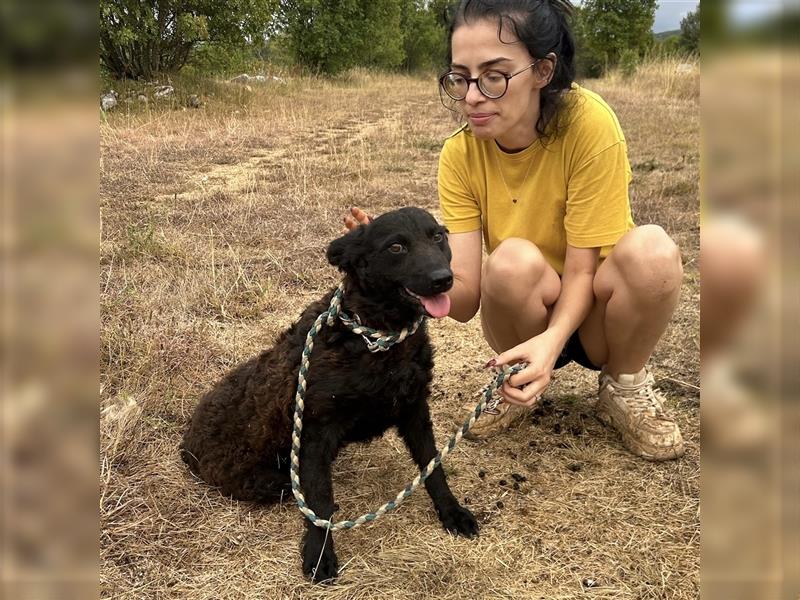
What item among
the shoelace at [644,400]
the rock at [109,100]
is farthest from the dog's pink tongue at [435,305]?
the rock at [109,100]

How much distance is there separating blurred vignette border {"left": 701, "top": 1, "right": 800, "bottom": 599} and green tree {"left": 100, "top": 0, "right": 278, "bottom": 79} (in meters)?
14.8

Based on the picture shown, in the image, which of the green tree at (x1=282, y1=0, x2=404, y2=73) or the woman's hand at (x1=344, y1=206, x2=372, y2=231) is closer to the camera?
the woman's hand at (x1=344, y1=206, x2=372, y2=231)

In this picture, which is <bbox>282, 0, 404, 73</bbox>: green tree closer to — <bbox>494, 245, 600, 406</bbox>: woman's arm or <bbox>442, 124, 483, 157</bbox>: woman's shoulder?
<bbox>442, 124, 483, 157</bbox>: woman's shoulder

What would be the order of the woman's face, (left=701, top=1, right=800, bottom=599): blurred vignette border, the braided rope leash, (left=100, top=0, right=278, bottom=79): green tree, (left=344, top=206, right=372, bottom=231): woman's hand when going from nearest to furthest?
1. (left=701, top=1, right=800, bottom=599): blurred vignette border
2. the braided rope leash
3. the woman's face
4. (left=344, top=206, right=372, bottom=231): woman's hand
5. (left=100, top=0, right=278, bottom=79): green tree

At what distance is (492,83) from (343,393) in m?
1.26

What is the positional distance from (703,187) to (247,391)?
212 centimetres

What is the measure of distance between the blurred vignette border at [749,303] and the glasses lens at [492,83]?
176 cm

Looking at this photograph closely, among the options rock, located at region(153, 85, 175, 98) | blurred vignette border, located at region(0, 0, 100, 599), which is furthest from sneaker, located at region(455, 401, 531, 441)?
rock, located at region(153, 85, 175, 98)

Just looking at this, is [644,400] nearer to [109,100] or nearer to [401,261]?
[401,261]

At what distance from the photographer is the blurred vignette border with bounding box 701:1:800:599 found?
1.46ft

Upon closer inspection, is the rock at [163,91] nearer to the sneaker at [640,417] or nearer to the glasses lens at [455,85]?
the glasses lens at [455,85]

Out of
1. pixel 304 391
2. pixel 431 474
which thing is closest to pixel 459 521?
pixel 431 474

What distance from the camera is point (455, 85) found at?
227 centimetres

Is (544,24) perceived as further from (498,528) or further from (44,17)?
(44,17)
